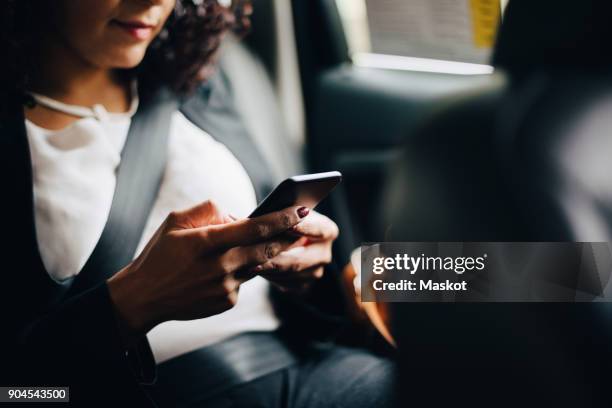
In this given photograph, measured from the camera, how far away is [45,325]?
760mm

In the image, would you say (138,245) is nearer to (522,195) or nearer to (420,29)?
(522,195)

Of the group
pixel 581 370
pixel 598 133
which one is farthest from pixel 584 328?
pixel 598 133

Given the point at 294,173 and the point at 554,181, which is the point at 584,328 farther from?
the point at 294,173

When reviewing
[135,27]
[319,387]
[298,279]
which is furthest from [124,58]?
[319,387]

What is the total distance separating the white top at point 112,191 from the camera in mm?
814

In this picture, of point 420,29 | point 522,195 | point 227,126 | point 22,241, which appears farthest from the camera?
point 420,29

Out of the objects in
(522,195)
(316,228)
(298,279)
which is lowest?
(298,279)

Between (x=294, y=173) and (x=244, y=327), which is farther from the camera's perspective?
(x=294, y=173)

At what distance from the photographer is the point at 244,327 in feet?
3.10

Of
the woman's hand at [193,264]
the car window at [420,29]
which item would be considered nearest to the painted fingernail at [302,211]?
the woman's hand at [193,264]

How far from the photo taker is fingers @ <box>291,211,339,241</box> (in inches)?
30.4

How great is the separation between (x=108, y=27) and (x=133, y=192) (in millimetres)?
239

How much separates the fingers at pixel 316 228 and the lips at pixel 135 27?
37cm

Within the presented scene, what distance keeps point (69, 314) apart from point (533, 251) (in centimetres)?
54
